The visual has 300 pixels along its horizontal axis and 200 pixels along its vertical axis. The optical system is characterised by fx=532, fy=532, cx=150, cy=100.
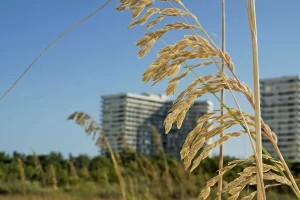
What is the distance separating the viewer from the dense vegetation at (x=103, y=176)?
6809 mm

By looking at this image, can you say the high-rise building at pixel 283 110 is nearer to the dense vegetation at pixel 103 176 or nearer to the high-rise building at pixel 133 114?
the high-rise building at pixel 133 114

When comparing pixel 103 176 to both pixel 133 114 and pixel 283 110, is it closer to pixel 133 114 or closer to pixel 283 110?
pixel 283 110

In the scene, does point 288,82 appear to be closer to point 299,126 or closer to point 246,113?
point 299,126

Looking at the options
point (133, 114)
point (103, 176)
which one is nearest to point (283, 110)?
point (133, 114)

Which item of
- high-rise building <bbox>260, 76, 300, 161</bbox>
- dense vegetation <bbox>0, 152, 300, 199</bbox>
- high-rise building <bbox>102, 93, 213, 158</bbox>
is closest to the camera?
dense vegetation <bbox>0, 152, 300, 199</bbox>

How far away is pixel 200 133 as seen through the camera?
1.28 meters

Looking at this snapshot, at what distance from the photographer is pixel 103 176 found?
1161 centimetres

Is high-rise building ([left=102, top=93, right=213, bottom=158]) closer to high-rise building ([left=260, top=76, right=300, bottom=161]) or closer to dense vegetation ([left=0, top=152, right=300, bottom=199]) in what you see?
high-rise building ([left=260, top=76, right=300, bottom=161])

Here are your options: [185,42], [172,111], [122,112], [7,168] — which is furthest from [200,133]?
[122,112]

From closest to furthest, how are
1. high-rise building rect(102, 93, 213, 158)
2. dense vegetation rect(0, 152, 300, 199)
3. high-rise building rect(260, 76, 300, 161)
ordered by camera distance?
dense vegetation rect(0, 152, 300, 199)
high-rise building rect(260, 76, 300, 161)
high-rise building rect(102, 93, 213, 158)

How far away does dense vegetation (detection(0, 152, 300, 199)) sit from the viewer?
268 inches

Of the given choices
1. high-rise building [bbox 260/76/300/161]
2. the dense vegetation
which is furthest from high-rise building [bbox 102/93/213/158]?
the dense vegetation

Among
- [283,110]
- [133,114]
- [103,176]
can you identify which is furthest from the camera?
[133,114]

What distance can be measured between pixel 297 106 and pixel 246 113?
68.7 metres
